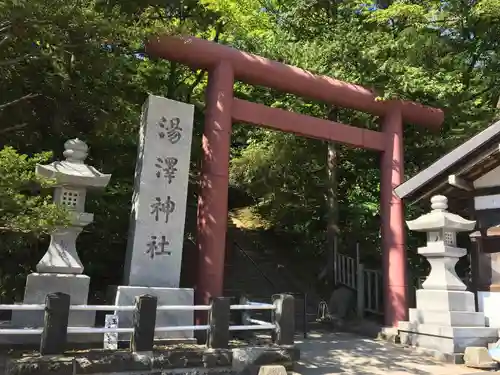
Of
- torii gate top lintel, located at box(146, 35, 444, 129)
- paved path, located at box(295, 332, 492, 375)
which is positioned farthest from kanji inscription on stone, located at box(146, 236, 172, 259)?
torii gate top lintel, located at box(146, 35, 444, 129)

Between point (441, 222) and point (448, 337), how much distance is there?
2288 millimetres

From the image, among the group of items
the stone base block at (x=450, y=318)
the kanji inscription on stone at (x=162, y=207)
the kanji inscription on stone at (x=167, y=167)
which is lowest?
the stone base block at (x=450, y=318)

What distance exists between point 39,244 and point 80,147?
10.4 ft

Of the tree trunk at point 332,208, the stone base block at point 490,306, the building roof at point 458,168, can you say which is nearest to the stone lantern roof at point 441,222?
the building roof at point 458,168

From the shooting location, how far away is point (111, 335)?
24.7 ft

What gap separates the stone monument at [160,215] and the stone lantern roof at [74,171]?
2.72 feet

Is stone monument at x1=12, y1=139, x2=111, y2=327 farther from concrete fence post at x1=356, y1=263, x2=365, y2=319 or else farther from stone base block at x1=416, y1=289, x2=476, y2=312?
concrete fence post at x1=356, y1=263, x2=365, y2=319

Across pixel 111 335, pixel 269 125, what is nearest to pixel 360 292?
pixel 269 125

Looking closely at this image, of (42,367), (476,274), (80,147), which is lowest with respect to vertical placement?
(42,367)

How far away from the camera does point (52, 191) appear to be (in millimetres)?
8141

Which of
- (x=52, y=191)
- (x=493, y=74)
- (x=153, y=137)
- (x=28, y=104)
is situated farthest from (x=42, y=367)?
(x=493, y=74)

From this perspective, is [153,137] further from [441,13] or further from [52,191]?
[441,13]

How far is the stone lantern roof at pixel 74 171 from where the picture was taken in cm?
745

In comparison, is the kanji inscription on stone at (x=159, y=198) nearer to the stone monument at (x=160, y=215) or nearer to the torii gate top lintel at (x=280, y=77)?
the stone monument at (x=160, y=215)
